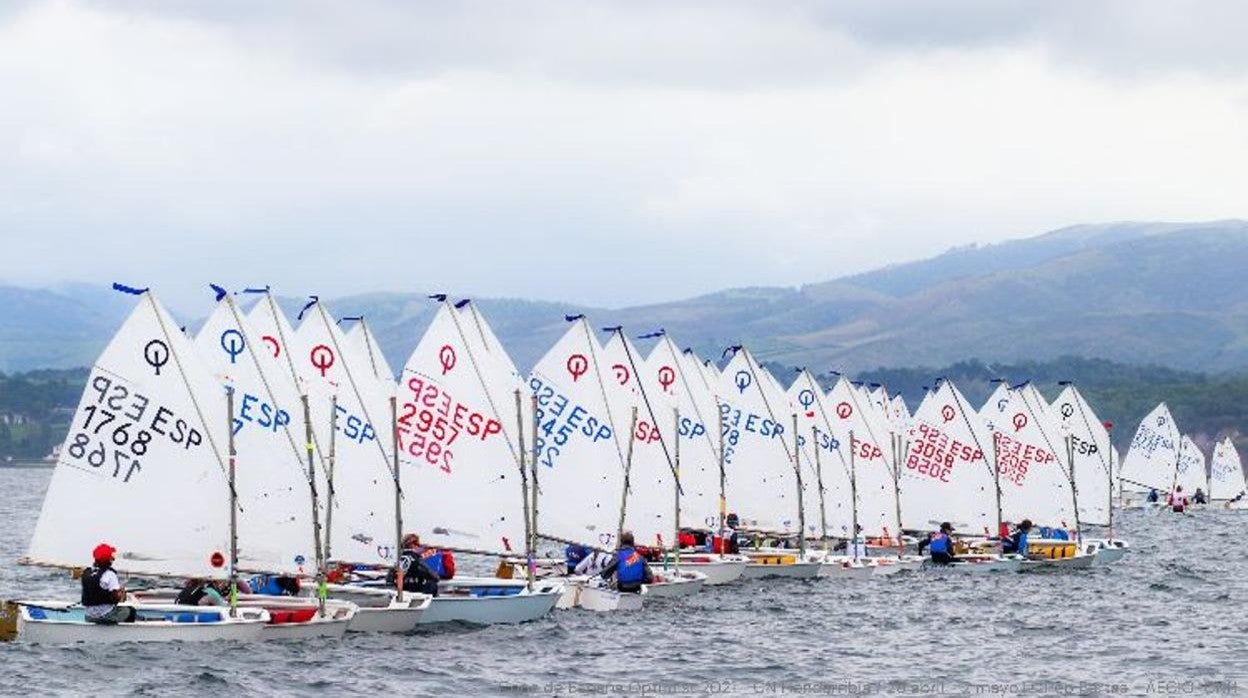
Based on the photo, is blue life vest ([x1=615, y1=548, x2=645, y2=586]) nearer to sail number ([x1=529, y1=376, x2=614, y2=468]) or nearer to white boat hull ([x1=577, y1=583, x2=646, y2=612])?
white boat hull ([x1=577, y1=583, x2=646, y2=612])

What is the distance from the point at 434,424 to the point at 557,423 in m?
6.11

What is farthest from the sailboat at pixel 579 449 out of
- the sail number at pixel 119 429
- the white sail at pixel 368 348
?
the sail number at pixel 119 429

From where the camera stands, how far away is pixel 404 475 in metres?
50.2

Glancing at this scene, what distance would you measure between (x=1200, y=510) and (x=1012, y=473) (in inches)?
3175

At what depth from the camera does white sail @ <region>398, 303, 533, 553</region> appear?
165 feet

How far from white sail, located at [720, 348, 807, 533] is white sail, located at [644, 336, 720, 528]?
0.89 metres

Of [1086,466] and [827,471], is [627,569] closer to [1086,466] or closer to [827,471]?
[827,471]

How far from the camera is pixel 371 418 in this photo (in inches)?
1953

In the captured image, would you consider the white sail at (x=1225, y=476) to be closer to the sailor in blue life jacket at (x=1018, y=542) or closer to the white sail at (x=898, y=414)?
the white sail at (x=898, y=414)

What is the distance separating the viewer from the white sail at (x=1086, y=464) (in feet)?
270

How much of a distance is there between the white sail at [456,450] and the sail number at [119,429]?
7.78 m

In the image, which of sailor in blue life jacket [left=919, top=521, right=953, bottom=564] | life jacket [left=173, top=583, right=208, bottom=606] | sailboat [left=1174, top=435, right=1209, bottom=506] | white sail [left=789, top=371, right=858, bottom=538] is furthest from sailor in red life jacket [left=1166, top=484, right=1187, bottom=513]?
life jacket [left=173, top=583, right=208, bottom=606]

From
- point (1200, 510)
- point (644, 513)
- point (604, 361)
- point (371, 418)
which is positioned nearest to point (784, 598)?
point (644, 513)

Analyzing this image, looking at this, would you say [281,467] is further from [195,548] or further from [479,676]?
[479,676]
